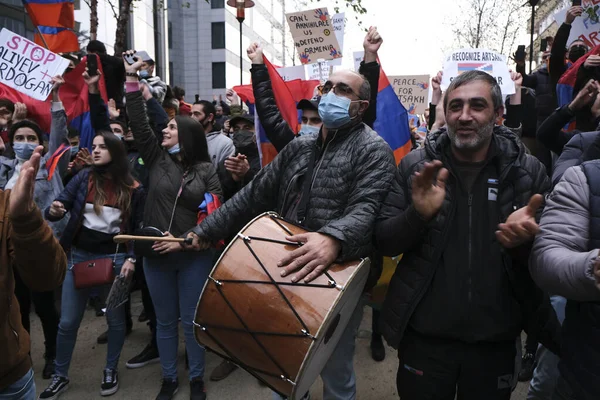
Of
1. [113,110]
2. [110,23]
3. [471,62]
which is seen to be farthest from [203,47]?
[471,62]

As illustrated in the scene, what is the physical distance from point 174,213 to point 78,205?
0.78 meters

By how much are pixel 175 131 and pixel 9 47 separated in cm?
284

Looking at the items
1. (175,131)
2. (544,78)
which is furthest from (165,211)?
(544,78)

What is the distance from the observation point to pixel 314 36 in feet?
22.4

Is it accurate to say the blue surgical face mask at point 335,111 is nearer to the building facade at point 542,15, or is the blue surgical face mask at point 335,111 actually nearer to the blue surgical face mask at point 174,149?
the blue surgical face mask at point 174,149

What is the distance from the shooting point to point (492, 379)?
7.12 ft

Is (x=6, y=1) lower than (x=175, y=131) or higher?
higher

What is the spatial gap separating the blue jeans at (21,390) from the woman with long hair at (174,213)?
1.33 metres

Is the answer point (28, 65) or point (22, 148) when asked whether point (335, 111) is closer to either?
point (22, 148)

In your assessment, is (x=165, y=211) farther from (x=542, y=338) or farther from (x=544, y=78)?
(x=544, y=78)

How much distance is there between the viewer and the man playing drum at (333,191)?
2.23 metres

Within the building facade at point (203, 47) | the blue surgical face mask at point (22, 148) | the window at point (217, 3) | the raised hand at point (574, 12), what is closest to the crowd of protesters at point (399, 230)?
the blue surgical face mask at point (22, 148)

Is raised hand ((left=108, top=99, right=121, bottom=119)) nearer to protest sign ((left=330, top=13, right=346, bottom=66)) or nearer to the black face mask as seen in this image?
protest sign ((left=330, top=13, right=346, bottom=66))

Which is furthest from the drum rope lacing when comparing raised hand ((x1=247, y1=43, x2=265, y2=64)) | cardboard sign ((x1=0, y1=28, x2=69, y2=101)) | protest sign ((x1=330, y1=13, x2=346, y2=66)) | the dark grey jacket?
protest sign ((x1=330, y1=13, x2=346, y2=66))
